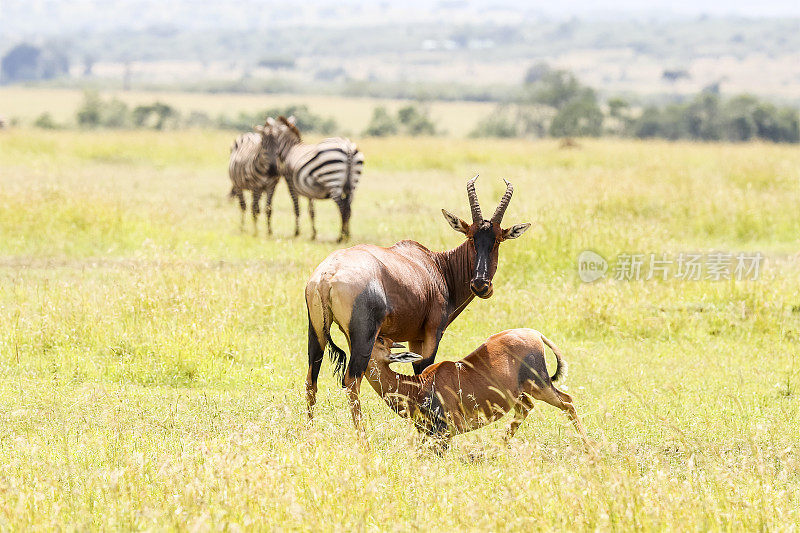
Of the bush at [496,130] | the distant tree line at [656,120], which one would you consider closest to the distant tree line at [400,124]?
the bush at [496,130]

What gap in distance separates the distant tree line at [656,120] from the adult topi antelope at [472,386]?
1554 inches

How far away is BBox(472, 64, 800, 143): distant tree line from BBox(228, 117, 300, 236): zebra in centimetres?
3042

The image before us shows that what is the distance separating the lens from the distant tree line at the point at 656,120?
156ft

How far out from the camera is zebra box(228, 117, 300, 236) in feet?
52.5

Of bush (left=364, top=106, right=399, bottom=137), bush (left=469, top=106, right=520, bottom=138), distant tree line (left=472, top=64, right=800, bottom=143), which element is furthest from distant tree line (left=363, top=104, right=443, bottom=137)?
distant tree line (left=472, top=64, right=800, bottom=143)

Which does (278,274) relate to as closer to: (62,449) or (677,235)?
(62,449)

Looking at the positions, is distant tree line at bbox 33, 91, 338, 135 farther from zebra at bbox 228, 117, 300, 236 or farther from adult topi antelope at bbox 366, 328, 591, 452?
adult topi antelope at bbox 366, 328, 591, 452

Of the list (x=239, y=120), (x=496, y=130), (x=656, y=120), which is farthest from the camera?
(x=656, y=120)

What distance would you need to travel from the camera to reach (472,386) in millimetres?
6426

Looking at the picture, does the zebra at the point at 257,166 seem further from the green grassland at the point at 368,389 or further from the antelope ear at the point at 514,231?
the antelope ear at the point at 514,231

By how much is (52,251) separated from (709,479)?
10228 mm

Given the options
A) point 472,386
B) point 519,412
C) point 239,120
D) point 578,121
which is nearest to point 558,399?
point 519,412

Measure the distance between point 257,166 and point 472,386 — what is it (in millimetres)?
10443

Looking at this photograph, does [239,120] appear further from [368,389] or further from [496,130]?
[368,389]
